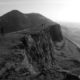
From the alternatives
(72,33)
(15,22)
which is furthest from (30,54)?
(72,33)

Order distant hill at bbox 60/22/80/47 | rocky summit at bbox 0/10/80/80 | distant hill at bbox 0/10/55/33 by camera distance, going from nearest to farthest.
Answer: rocky summit at bbox 0/10/80/80 → distant hill at bbox 0/10/55/33 → distant hill at bbox 60/22/80/47

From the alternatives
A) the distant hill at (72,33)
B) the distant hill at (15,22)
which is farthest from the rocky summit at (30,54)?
the distant hill at (72,33)

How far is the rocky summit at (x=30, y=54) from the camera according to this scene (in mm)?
13767

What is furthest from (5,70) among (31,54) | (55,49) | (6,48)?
(55,49)

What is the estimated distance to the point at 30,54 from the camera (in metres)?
19.7

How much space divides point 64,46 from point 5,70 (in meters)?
25.4

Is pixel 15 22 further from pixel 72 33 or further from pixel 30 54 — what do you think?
pixel 72 33

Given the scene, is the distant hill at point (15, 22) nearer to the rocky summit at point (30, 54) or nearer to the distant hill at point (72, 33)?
the rocky summit at point (30, 54)

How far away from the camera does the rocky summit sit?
45.2 feet

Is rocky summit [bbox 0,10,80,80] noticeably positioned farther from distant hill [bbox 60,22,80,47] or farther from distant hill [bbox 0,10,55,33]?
distant hill [bbox 60,22,80,47]

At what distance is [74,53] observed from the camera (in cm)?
3506

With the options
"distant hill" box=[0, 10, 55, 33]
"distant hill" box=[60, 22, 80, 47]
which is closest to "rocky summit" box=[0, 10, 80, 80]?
"distant hill" box=[0, 10, 55, 33]

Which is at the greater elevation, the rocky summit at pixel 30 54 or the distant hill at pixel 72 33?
the rocky summit at pixel 30 54

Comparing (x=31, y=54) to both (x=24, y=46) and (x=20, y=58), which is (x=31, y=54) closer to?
(x=24, y=46)
